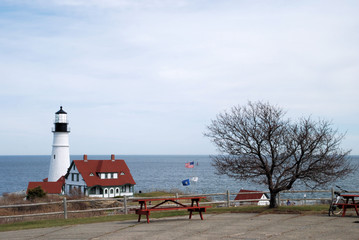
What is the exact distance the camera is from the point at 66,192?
54.6 m

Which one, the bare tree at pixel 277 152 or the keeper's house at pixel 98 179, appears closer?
the bare tree at pixel 277 152

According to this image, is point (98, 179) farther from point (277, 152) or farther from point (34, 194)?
point (277, 152)

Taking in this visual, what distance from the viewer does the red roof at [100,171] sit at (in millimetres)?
51862

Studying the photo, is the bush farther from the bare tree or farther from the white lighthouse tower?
the bare tree

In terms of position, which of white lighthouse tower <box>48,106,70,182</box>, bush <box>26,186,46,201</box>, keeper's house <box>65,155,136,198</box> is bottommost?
bush <box>26,186,46,201</box>

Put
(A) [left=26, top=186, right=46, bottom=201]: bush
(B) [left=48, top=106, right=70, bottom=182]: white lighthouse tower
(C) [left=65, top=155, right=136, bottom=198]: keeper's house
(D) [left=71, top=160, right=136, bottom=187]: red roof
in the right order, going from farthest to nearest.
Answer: (B) [left=48, top=106, right=70, bottom=182]: white lighthouse tower < (D) [left=71, top=160, right=136, bottom=187]: red roof < (C) [left=65, top=155, right=136, bottom=198]: keeper's house < (A) [left=26, top=186, right=46, bottom=201]: bush

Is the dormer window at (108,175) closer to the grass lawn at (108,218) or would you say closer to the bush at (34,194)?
the bush at (34,194)

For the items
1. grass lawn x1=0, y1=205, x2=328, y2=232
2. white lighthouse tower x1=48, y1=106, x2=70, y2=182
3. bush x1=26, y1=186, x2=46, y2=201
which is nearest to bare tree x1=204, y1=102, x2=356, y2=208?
grass lawn x1=0, y1=205, x2=328, y2=232

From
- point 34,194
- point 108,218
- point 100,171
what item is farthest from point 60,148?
point 108,218

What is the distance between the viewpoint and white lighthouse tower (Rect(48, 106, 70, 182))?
5466cm

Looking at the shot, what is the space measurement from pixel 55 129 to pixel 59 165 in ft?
15.4

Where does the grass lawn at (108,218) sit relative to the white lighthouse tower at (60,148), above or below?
below

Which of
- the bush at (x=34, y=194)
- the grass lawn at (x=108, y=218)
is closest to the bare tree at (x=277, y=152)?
the grass lawn at (x=108, y=218)

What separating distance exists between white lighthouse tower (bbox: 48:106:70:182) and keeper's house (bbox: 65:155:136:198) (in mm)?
1828
